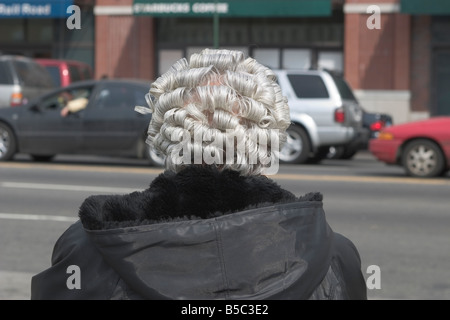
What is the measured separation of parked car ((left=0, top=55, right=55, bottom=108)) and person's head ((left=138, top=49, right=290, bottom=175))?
18.8 metres

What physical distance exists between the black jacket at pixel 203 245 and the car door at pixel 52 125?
15.4 metres

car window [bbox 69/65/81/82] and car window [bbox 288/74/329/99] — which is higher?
car window [bbox 69/65/81/82]

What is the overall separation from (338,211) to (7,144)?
826 cm

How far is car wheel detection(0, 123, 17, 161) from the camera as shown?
17.5 meters

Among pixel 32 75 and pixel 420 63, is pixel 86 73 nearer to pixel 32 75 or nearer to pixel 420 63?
pixel 32 75

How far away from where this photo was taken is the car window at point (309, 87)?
61.1ft

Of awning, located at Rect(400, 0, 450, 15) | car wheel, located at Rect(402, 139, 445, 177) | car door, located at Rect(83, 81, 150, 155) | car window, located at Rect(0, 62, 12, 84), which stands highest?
awning, located at Rect(400, 0, 450, 15)

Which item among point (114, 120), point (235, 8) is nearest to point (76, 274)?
point (114, 120)

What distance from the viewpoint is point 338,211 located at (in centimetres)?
1120

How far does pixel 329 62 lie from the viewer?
29.1 m

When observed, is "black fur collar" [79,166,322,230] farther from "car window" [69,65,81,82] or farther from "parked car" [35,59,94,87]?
"car window" [69,65,81,82]

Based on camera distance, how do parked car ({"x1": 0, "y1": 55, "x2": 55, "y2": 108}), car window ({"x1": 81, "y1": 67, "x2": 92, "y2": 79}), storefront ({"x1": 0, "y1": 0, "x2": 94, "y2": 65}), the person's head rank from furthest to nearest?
storefront ({"x1": 0, "y1": 0, "x2": 94, "y2": 65})
car window ({"x1": 81, "y1": 67, "x2": 92, "y2": 79})
parked car ({"x1": 0, "y1": 55, "x2": 55, "y2": 108})
the person's head

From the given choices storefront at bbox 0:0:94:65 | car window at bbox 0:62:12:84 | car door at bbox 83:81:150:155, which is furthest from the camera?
storefront at bbox 0:0:94:65

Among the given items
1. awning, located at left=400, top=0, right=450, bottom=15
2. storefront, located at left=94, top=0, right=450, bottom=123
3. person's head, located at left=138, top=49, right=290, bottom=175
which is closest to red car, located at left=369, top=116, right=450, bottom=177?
awning, located at left=400, top=0, right=450, bottom=15
